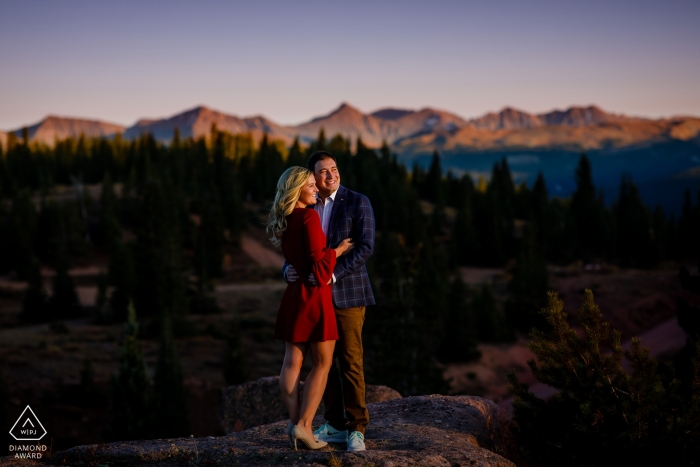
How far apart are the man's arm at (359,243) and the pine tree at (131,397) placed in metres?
23.3

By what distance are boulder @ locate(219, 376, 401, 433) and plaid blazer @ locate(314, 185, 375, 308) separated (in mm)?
8392

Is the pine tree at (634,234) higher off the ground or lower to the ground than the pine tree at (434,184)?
lower

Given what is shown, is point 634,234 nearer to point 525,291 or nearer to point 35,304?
point 525,291

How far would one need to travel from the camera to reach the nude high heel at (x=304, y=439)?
6.27 m

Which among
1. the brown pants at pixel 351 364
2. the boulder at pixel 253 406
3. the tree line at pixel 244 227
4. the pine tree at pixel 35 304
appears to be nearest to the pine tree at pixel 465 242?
the tree line at pixel 244 227

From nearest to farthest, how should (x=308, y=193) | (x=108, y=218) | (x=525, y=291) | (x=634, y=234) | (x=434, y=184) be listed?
(x=308, y=193) < (x=525, y=291) < (x=108, y=218) < (x=634, y=234) < (x=434, y=184)

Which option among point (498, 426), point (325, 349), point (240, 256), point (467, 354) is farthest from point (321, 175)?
point (240, 256)

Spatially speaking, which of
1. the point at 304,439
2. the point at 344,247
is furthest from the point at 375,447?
the point at 344,247

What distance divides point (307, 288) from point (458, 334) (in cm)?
4213

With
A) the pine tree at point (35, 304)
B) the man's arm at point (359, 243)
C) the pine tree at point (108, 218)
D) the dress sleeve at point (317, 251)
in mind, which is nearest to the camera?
the dress sleeve at point (317, 251)

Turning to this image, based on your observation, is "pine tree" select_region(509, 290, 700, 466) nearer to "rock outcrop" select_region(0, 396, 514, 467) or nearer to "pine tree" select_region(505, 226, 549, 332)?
"rock outcrop" select_region(0, 396, 514, 467)

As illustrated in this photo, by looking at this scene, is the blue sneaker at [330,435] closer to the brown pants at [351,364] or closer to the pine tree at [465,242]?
the brown pants at [351,364]

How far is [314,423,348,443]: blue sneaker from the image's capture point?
260 inches

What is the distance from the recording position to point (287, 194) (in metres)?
5.97
